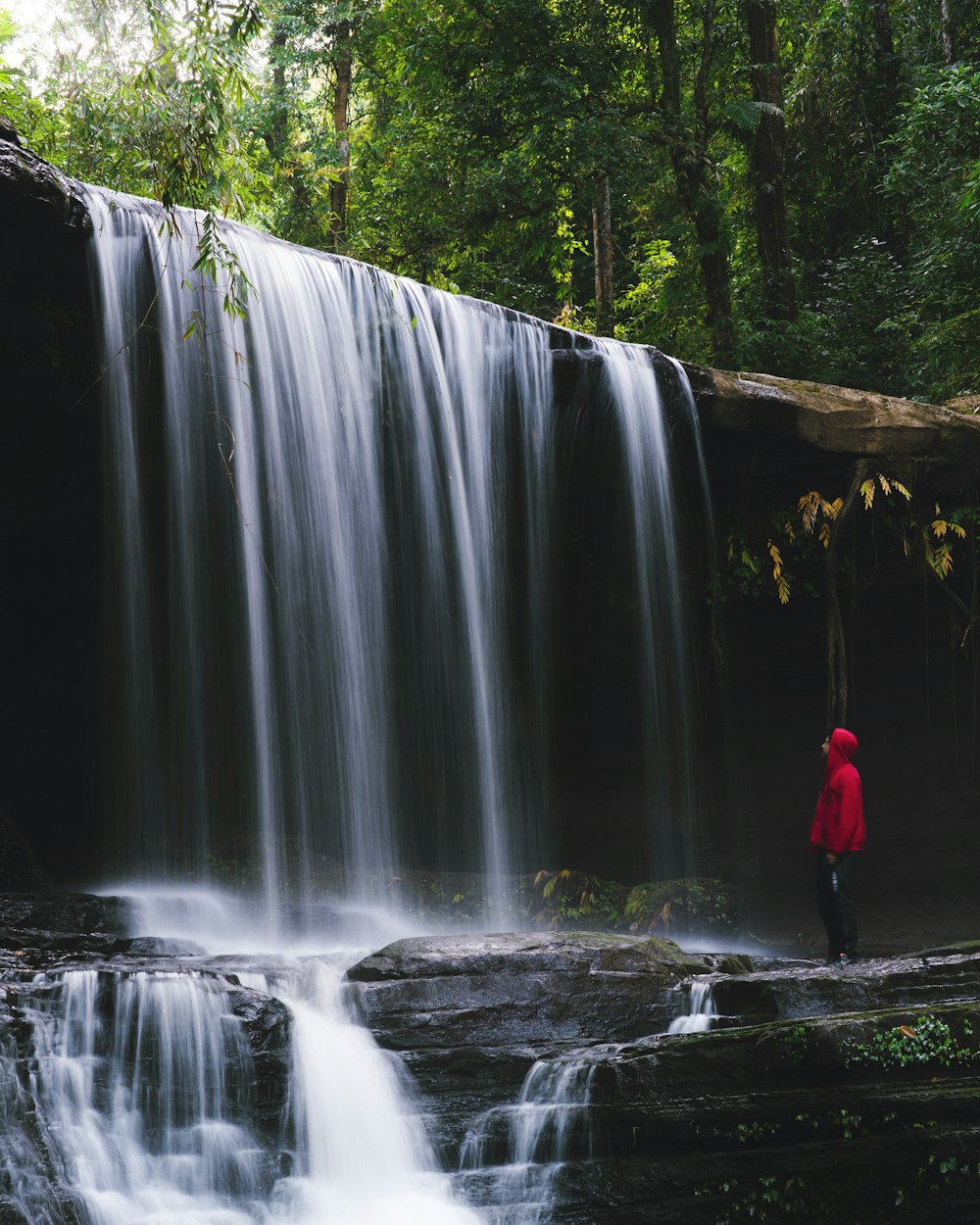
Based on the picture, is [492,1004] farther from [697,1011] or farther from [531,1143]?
[697,1011]

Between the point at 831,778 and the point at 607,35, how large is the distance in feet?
39.1

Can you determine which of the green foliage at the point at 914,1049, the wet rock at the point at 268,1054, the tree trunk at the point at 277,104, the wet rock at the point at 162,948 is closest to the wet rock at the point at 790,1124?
the green foliage at the point at 914,1049

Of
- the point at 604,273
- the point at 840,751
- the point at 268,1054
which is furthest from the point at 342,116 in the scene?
the point at 268,1054

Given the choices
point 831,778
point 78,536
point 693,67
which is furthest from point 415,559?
point 693,67

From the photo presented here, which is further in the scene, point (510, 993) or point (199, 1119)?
point (510, 993)

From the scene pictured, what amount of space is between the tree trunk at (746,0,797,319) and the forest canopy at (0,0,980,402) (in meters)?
0.03

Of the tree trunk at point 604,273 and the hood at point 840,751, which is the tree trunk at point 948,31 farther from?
the hood at point 840,751

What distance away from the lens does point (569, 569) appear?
1127 cm

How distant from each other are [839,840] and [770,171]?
1066 cm

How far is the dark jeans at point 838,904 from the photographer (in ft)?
25.9

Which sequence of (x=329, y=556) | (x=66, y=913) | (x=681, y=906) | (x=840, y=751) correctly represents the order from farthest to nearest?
(x=681, y=906), (x=329, y=556), (x=840, y=751), (x=66, y=913)

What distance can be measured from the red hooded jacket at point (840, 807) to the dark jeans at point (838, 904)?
12 cm

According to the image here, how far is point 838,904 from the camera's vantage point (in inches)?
312

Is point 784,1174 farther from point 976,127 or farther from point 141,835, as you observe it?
point 976,127
